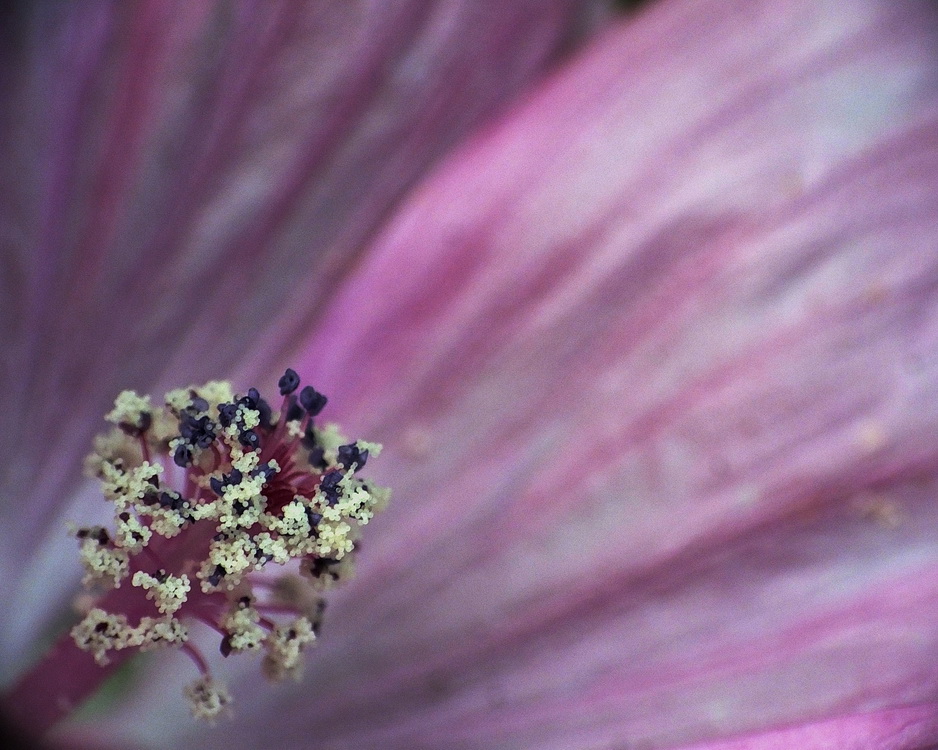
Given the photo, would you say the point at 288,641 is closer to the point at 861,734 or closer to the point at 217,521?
the point at 217,521

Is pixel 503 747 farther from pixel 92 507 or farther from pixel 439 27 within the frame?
pixel 439 27

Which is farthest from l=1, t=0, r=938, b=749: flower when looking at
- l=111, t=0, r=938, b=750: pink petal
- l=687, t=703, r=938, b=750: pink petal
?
l=687, t=703, r=938, b=750: pink petal

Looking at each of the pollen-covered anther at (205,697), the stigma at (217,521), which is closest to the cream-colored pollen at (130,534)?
the stigma at (217,521)

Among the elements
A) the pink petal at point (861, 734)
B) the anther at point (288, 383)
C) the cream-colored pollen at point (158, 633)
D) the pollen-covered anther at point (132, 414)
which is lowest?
the pink petal at point (861, 734)

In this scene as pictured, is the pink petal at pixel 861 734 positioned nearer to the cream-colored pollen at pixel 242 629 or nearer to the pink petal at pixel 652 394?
the pink petal at pixel 652 394

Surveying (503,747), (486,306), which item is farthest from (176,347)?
(503,747)

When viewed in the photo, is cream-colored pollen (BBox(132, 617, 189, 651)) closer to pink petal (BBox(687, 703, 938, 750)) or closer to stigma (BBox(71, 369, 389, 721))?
stigma (BBox(71, 369, 389, 721))
